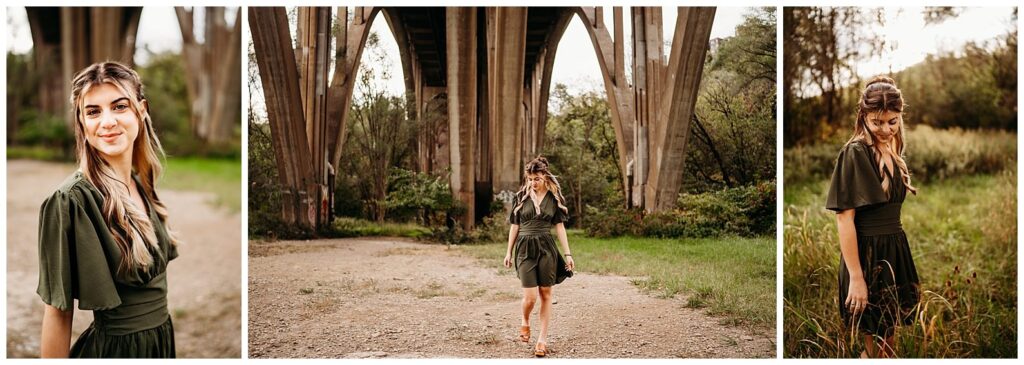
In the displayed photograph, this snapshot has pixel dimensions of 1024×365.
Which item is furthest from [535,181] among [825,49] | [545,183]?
[825,49]

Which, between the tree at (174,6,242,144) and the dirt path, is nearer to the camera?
the dirt path

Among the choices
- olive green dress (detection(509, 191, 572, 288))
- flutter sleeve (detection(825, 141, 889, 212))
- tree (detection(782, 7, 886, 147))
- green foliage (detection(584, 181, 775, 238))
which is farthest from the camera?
tree (detection(782, 7, 886, 147))

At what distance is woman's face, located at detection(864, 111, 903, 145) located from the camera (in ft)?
11.9

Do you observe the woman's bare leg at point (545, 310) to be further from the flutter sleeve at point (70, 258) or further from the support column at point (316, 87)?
the flutter sleeve at point (70, 258)

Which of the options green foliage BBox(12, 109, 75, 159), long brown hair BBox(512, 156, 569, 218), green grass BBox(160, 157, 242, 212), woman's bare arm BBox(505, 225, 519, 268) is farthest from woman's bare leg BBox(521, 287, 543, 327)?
green foliage BBox(12, 109, 75, 159)

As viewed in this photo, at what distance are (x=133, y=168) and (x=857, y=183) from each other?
3597 mm

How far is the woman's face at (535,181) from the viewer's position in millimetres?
4172

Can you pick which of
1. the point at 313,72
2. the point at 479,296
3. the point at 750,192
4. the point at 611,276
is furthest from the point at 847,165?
the point at 313,72

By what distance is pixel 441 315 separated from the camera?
4.21 meters

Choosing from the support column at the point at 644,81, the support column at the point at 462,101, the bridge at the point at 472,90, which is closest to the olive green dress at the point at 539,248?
the bridge at the point at 472,90

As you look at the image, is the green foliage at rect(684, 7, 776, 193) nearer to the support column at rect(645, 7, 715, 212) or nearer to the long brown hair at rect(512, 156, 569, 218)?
the support column at rect(645, 7, 715, 212)

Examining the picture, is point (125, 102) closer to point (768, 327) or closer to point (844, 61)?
point (768, 327)

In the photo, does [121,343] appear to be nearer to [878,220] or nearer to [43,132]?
[878,220]

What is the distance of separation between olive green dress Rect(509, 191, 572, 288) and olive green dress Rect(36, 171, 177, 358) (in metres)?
1.89
